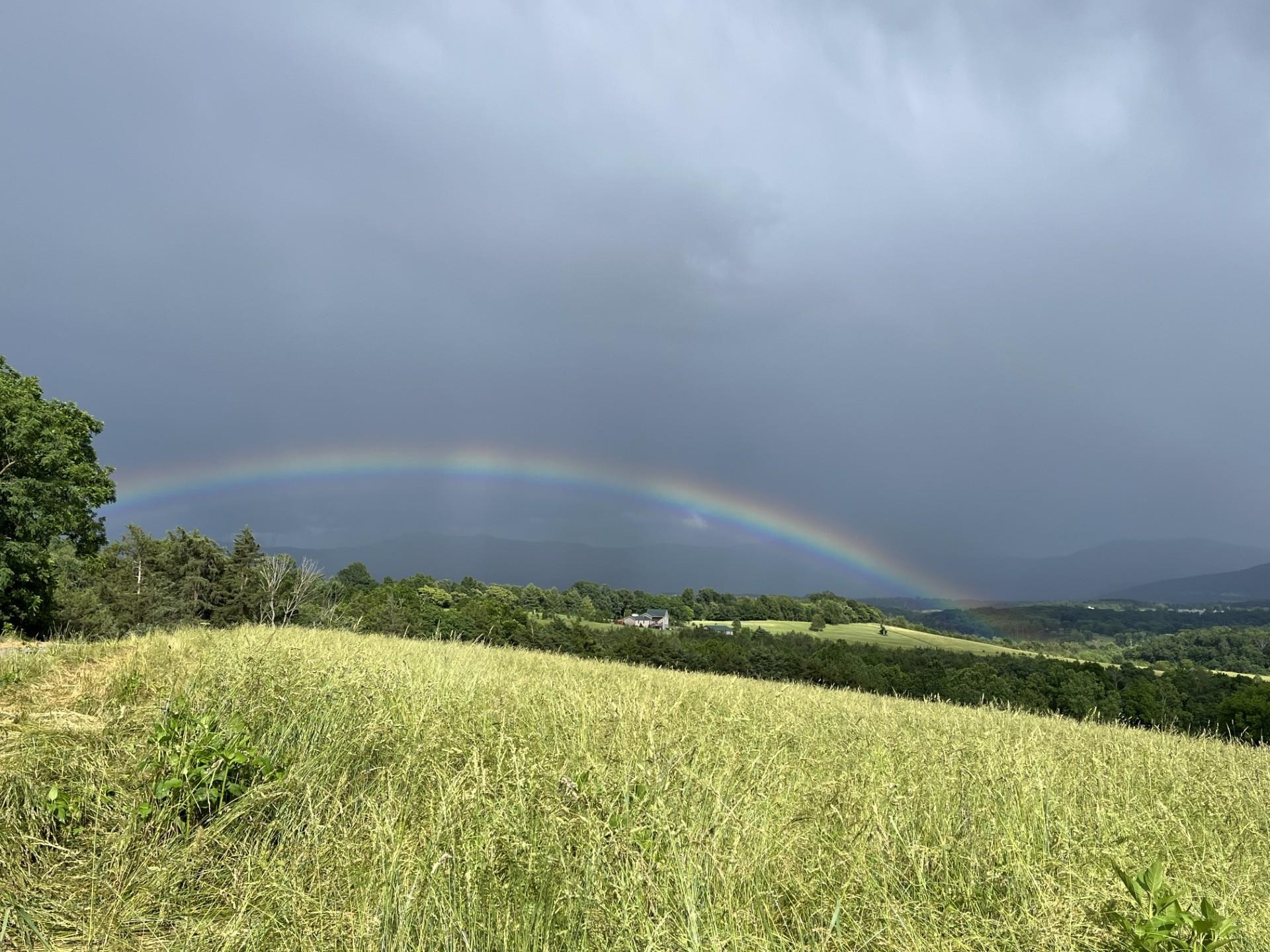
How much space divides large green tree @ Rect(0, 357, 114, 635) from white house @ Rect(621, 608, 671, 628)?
1965 inches

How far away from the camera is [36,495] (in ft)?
87.7

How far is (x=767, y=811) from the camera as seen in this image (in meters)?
3.55

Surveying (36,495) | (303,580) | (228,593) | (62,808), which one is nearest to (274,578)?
(303,580)

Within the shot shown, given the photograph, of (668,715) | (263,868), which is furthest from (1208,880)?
(263,868)

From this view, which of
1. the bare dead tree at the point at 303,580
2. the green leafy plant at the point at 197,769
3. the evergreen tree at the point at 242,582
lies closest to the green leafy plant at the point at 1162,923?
the green leafy plant at the point at 197,769

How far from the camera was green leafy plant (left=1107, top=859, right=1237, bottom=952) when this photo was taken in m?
2.19

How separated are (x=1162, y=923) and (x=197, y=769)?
486cm

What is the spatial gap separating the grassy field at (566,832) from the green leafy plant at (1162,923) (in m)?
0.13

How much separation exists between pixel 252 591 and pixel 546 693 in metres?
51.9

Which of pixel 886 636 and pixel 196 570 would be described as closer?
pixel 196 570

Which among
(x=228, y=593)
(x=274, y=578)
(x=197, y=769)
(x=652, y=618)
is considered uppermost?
(x=197, y=769)

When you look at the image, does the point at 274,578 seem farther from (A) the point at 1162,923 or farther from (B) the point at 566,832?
(A) the point at 1162,923

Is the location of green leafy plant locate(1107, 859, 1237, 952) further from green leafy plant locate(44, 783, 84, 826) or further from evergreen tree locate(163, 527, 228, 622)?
evergreen tree locate(163, 527, 228, 622)

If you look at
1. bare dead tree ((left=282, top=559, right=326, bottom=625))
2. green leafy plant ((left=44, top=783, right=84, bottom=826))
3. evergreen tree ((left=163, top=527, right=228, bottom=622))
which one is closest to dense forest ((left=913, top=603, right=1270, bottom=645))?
bare dead tree ((left=282, top=559, right=326, bottom=625))
